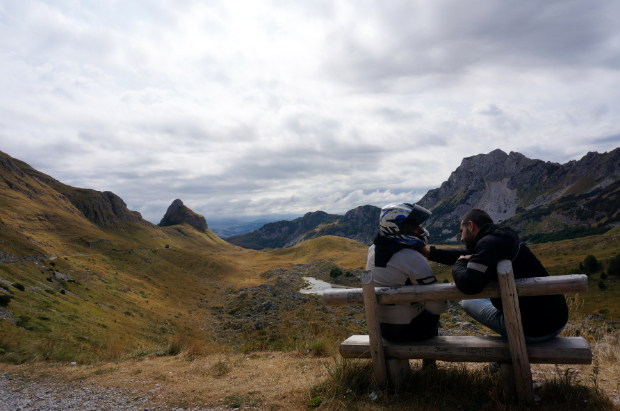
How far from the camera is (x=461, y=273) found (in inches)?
177

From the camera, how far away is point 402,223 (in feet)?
17.6

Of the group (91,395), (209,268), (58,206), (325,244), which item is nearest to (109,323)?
(91,395)

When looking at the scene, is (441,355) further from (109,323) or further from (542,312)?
(109,323)

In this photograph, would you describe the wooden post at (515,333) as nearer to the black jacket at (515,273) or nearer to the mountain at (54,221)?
the black jacket at (515,273)

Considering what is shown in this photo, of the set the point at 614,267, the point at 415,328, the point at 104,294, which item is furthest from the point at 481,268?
the point at 614,267

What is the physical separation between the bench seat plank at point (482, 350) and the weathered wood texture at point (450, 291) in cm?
82

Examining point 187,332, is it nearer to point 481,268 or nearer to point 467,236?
point 467,236

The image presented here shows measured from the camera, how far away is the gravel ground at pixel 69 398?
20.3 feet

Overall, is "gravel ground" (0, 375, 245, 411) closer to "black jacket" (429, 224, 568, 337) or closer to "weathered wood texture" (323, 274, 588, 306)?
"weathered wood texture" (323, 274, 588, 306)

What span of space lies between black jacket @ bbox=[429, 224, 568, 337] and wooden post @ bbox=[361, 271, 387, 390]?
135 centimetres

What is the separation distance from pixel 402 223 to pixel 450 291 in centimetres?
134

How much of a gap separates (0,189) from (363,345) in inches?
4970

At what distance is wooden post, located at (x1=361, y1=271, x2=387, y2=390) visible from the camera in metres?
5.12

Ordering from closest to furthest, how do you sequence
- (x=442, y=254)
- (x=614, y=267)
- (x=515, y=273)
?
(x=515, y=273) → (x=442, y=254) → (x=614, y=267)
